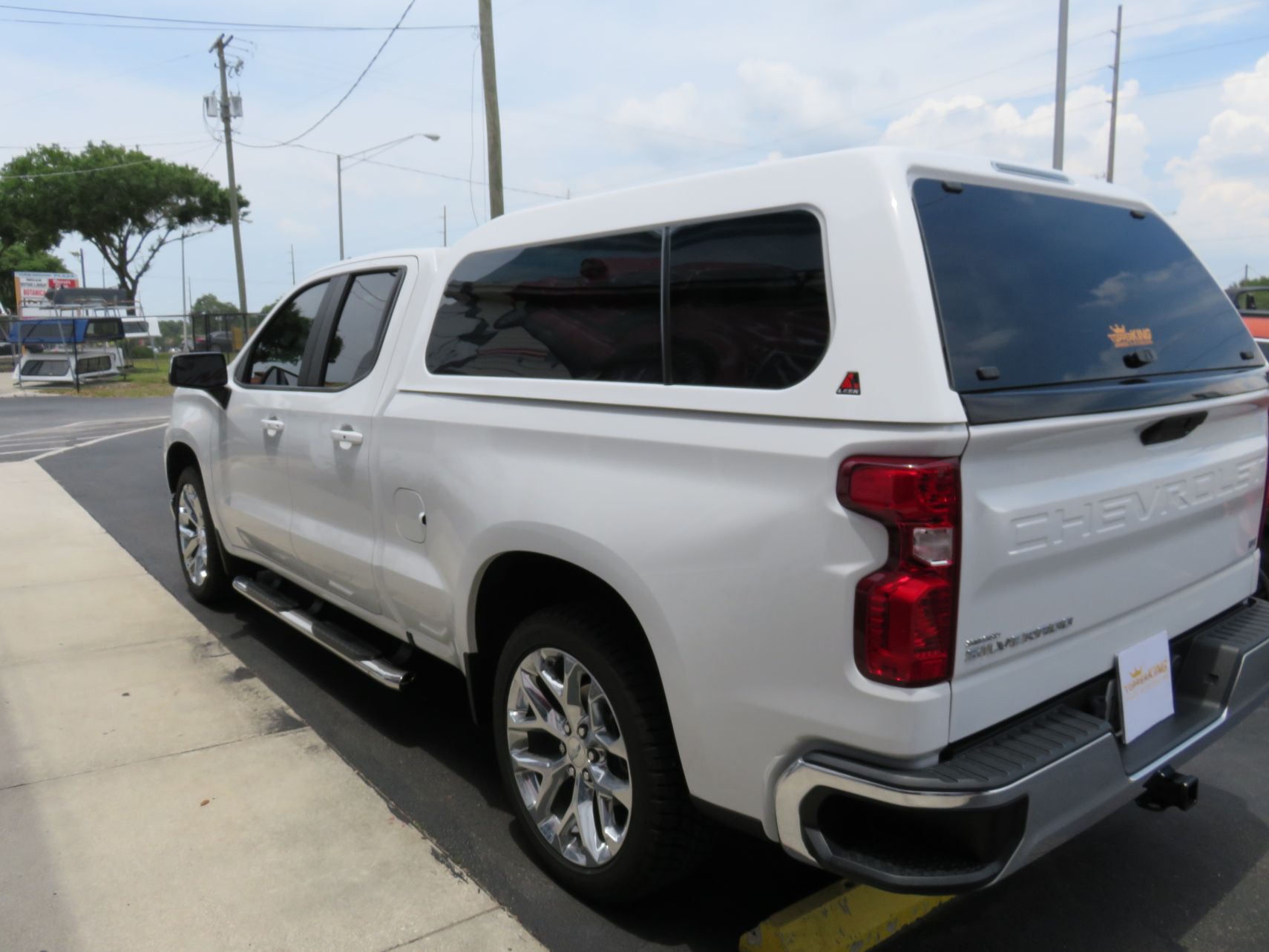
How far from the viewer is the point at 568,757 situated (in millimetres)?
2865

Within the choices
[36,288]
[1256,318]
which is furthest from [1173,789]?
[36,288]

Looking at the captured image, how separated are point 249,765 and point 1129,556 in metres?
3.17

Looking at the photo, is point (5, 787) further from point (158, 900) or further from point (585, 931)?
point (585, 931)

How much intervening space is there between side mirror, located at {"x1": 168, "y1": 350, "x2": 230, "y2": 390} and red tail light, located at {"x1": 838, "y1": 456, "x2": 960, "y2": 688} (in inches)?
146

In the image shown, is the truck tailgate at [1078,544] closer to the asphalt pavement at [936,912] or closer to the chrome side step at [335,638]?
the asphalt pavement at [936,912]

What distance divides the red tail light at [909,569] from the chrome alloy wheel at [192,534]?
14.7 ft

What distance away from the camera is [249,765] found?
3814mm

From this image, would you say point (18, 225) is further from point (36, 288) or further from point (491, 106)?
point (491, 106)

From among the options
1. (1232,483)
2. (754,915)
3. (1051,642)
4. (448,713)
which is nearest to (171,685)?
(448,713)

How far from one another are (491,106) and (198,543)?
39.3ft

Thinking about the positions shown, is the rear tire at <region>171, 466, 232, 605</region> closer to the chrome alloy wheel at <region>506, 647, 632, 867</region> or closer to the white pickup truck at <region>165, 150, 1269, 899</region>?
the white pickup truck at <region>165, 150, 1269, 899</region>

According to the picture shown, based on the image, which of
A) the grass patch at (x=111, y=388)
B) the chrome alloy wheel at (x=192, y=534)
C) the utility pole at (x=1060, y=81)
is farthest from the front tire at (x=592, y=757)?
the grass patch at (x=111, y=388)

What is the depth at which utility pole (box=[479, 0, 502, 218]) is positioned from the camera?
1558cm

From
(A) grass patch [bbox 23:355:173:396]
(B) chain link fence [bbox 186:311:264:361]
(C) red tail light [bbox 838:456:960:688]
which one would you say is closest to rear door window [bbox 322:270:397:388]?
(C) red tail light [bbox 838:456:960:688]
